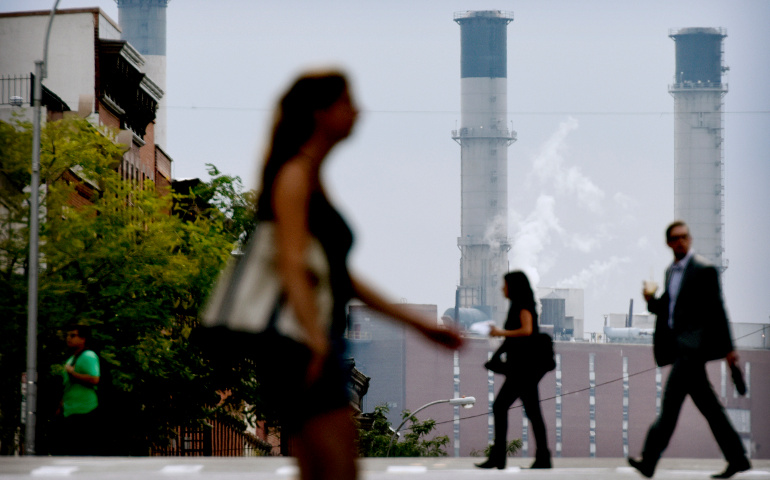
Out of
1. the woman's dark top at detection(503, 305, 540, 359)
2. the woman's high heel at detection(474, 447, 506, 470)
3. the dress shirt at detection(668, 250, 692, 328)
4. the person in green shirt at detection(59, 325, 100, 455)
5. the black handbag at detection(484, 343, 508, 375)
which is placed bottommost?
the woman's high heel at detection(474, 447, 506, 470)

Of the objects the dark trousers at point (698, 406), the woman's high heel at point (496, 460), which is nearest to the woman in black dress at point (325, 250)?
the dark trousers at point (698, 406)

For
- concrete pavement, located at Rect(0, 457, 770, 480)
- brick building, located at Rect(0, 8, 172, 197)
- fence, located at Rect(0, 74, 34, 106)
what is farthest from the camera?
brick building, located at Rect(0, 8, 172, 197)

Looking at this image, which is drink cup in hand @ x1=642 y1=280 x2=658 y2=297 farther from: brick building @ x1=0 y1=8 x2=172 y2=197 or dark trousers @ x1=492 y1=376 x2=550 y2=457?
brick building @ x1=0 y1=8 x2=172 y2=197

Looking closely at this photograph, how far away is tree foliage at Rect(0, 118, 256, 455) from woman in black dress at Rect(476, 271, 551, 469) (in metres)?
21.8

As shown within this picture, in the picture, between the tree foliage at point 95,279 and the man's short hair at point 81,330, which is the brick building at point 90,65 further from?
the man's short hair at point 81,330

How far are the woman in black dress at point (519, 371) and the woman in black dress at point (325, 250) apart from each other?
5769 millimetres

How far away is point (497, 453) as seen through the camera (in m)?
10.9

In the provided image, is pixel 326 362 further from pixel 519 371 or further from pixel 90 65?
pixel 90 65

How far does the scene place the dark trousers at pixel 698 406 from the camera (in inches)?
375

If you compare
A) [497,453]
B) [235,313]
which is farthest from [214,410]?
[235,313]

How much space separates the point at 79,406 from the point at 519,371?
14.1ft

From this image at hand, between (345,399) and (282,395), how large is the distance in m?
0.18

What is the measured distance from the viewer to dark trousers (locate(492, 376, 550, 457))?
10.8 metres

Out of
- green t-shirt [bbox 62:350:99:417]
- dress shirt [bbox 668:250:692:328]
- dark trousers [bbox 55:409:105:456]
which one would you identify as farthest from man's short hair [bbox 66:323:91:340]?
dress shirt [bbox 668:250:692:328]
